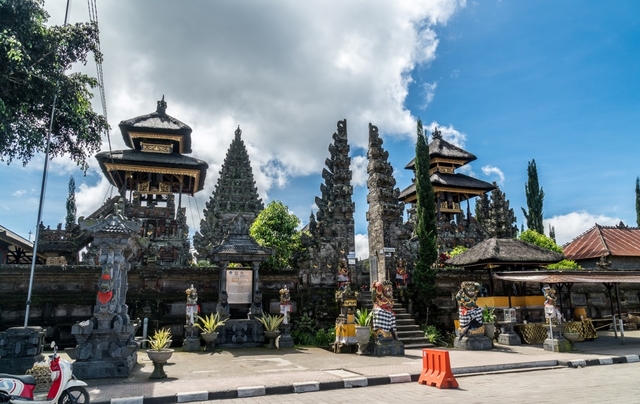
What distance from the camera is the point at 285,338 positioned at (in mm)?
14359

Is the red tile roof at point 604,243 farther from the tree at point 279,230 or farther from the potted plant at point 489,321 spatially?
the tree at point 279,230

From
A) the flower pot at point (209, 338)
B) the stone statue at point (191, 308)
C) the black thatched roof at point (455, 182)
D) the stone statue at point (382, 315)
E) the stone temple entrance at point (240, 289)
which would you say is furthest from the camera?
the black thatched roof at point (455, 182)

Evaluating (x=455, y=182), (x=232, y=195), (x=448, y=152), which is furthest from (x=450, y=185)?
(x=232, y=195)

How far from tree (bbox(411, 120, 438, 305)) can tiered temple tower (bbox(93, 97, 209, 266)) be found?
14157mm

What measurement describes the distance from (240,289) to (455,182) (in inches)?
1141

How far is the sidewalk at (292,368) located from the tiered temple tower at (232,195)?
1819 cm

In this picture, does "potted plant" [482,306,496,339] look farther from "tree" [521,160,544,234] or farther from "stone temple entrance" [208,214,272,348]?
"tree" [521,160,544,234]

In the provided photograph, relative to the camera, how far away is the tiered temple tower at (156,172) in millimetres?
26688

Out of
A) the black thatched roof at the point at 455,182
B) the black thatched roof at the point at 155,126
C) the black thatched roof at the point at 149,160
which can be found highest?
the black thatched roof at the point at 155,126

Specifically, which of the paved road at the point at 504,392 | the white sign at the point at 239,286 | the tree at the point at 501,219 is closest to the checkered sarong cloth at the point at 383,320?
the paved road at the point at 504,392

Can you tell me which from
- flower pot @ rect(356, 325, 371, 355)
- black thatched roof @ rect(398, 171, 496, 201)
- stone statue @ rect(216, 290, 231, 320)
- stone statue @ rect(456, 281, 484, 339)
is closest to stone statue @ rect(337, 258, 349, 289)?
flower pot @ rect(356, 325, 371, 355)

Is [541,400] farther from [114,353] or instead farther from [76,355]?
[76,355]

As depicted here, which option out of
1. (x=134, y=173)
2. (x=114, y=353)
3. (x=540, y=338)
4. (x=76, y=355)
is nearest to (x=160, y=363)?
(x=114, y=353)

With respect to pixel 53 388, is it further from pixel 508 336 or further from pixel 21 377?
pixel 508 336
